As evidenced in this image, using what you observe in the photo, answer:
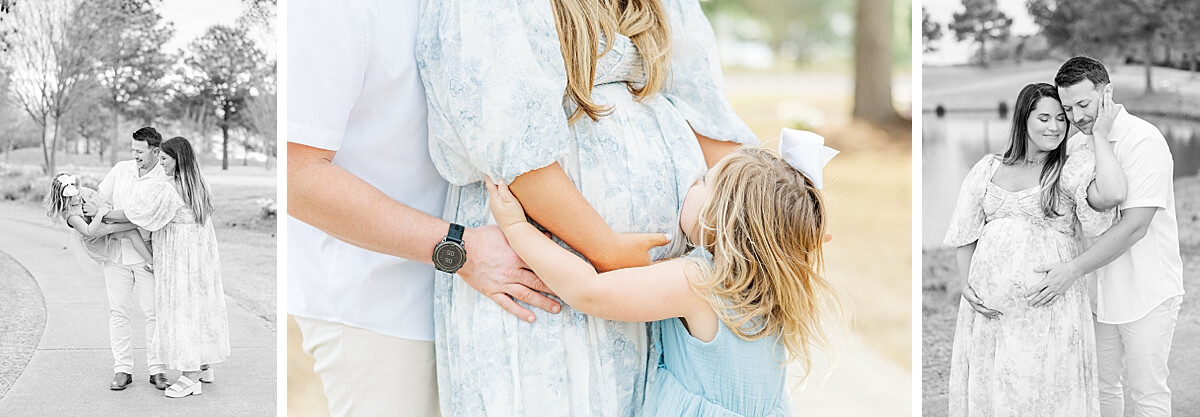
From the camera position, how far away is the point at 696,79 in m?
1.77

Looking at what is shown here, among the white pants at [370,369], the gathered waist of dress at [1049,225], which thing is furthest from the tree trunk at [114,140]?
the gathered waist of dress at [1049,225]

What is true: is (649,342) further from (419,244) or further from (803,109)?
(803,109)

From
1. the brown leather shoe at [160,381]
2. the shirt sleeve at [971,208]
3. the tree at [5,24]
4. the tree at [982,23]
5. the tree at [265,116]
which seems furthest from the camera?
the tree at [982,23]

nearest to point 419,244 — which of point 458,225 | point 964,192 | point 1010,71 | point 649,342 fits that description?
point 458,225

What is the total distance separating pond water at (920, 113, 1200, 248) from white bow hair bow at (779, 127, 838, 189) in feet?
3.20

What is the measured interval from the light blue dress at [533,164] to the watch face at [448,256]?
3.6 inches

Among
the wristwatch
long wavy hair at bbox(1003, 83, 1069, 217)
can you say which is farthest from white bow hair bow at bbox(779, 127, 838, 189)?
long wavy hair at bbox(1003, 83, 1069, 217)

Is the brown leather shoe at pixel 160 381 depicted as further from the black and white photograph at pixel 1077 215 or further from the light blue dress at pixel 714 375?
the black and white photograph at pixel 1077 215

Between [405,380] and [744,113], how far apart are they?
163 inches

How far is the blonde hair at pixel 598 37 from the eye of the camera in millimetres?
1456

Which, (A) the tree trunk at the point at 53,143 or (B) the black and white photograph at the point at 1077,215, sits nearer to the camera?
(A) the tree trunk at the point at 53,143

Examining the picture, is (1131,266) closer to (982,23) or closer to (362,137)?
(982,23)

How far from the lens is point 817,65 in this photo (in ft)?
18.2

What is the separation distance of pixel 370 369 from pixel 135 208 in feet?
2.65
